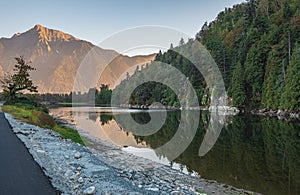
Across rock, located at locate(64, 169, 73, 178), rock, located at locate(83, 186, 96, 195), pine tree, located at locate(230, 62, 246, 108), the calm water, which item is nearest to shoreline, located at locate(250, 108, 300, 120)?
pine tree, located at locate(230, 62, 246, 108)

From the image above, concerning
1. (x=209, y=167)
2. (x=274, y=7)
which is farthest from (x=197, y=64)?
(x=209, y=167)

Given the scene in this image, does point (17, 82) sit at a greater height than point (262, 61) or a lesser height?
lesser

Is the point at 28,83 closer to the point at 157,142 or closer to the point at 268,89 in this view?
the point at 157,142

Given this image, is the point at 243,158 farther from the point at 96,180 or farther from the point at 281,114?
the point at 281,114

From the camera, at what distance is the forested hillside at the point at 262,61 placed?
56.4m

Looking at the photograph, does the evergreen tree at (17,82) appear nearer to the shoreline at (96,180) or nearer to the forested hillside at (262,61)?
the shoreline at (96,180)

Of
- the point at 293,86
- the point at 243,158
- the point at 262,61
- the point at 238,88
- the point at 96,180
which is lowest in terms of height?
the point at 243,158

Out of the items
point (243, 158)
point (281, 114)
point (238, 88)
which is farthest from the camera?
point (238, 88)

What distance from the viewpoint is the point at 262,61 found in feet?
235

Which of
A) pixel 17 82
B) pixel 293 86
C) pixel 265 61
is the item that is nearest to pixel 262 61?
pixel 265 61

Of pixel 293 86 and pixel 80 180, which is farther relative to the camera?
pixel 293 86

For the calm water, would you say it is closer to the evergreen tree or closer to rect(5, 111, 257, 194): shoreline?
rect(5, 111, 257, 194): shoreline

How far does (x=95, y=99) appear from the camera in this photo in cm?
18475

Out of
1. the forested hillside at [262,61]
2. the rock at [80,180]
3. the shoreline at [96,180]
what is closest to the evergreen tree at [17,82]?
the shoreline at [96,180]
